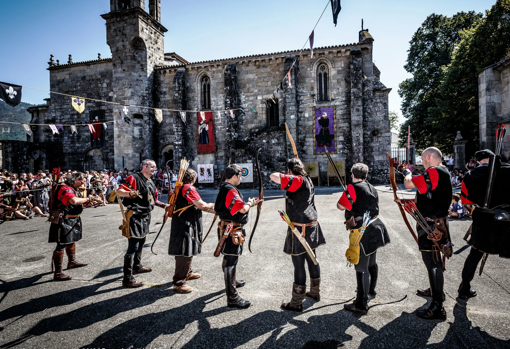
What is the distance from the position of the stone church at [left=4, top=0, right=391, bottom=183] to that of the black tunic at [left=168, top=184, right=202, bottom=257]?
15.7 meters

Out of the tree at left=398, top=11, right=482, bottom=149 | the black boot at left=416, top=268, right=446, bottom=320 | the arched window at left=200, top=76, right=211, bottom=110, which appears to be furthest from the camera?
the tree at left=398, top=11, right=482, bottom=149

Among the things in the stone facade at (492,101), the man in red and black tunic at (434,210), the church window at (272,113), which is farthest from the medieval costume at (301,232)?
the church window at (272,113)

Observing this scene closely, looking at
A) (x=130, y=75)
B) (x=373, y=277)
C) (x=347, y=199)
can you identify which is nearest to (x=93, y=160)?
(x=130, y=75)

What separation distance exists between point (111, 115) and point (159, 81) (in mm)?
5354

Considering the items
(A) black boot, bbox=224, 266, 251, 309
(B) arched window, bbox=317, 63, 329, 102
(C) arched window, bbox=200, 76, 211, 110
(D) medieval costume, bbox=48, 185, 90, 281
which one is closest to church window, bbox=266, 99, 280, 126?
(B) arched window, bbox=317, 63, 329, 102

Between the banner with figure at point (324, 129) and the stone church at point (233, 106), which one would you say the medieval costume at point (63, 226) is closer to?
the stone church at point (233, 106)

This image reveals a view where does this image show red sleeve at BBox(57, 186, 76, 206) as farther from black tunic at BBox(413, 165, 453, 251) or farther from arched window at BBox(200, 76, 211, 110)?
arched window at BBox(200, 76, 211, 110)

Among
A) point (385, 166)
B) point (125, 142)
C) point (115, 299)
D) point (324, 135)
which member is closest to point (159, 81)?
point (125, 142)

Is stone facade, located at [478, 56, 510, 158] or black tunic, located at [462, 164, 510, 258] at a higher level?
stone facade, located at [478, 56, 510, 158]

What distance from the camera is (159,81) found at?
21734 millimetres

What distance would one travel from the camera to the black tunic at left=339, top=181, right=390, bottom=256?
10.7 feet

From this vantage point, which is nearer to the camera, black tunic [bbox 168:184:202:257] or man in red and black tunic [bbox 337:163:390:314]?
man in red and black tunic [bbox 337:163:390:314]

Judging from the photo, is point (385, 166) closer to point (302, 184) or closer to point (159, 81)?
point (302, 184)

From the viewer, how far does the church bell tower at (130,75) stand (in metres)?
19.9
